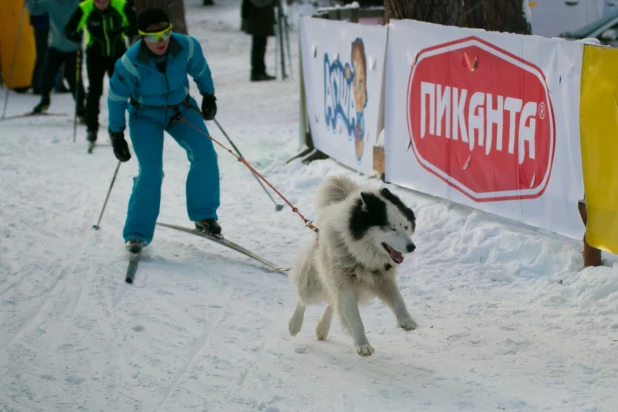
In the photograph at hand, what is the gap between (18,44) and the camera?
1579 centimetres

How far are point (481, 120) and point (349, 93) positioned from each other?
230cm

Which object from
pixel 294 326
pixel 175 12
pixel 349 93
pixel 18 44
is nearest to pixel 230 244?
pixel 294 326

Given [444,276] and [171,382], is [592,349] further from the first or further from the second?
[171,382]

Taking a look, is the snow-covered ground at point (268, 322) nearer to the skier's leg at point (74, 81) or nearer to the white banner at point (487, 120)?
the white banner at point (487, 120)

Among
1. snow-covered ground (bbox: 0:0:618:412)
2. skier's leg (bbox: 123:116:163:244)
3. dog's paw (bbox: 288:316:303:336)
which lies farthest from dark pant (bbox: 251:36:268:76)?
dog's paw (bbox: 288:316:303:336)

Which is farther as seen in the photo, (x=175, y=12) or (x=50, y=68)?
(x=175, y=12)

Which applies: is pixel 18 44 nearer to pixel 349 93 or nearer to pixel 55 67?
pixel 55 67

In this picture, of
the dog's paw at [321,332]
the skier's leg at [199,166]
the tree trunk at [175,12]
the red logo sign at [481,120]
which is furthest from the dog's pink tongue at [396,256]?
the tree trunk at [175,12]

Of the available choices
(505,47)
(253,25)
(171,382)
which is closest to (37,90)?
(253,25)

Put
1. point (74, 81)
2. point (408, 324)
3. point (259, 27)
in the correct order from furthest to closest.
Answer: point (259, 27) → point (74, 81) → point (408, 324)

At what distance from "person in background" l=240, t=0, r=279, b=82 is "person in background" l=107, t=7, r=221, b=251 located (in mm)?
9173

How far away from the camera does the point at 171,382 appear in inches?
177

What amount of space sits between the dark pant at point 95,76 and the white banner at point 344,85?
2308 millimetres

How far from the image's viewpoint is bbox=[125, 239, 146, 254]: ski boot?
6.60m
